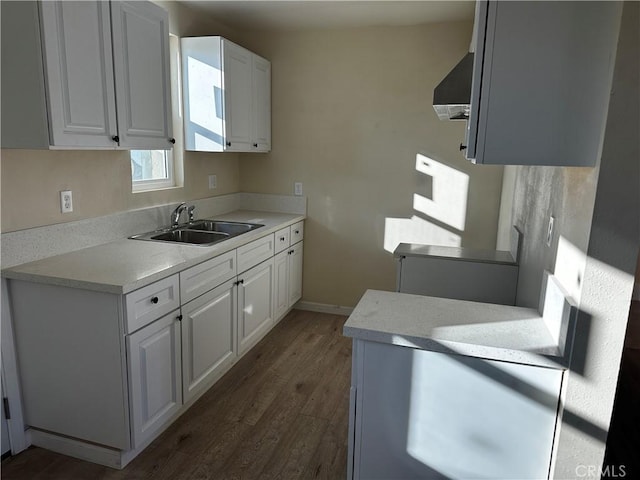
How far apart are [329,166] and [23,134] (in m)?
2.41

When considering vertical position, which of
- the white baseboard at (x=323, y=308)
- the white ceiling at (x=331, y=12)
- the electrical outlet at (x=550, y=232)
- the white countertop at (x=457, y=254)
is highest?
the white ceiling at (x=331, y=12)

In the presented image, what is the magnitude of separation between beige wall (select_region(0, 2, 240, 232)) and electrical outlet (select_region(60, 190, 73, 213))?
2 cm

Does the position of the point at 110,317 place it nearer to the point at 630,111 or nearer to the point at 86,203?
the point at 86,203

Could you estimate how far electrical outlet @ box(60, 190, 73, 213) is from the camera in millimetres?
2268

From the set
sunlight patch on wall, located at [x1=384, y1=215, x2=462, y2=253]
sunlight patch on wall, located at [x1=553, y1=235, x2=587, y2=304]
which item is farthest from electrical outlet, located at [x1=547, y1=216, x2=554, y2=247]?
sunlight patch on wall, located at [x1=384, y1=215, x2=462, y2=253]

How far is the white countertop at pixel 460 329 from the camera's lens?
1.31 m

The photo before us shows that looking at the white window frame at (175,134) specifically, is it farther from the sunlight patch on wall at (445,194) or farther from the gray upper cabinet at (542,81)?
the gray upper cabinet at (542,81)

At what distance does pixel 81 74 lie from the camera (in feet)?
6.36

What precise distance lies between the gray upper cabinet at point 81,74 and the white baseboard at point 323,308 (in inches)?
85.8

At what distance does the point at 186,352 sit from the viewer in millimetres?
2332

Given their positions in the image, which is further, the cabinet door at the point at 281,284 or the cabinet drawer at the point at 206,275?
the cabinet door at the point at 281,284

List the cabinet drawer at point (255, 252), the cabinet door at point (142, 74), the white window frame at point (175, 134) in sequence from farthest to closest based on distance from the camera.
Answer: the white window frame at point (175, 134)
the cabinet drawer at point (255, 252)
the cabinet door at point (142, 74)

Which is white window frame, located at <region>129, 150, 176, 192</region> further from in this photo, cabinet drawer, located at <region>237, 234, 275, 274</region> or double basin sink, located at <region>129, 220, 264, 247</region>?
cabinet drawer, located at <region>237, 234, 275, 274</region>

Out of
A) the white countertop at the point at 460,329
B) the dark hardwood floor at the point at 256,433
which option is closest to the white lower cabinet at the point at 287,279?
the dark hardwood floor at the point at 256,433
